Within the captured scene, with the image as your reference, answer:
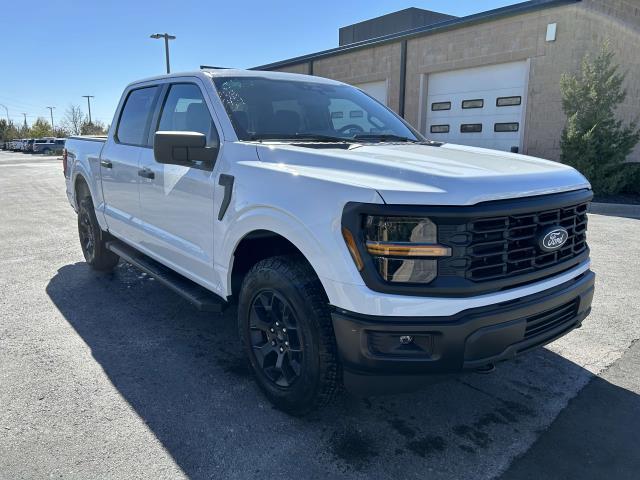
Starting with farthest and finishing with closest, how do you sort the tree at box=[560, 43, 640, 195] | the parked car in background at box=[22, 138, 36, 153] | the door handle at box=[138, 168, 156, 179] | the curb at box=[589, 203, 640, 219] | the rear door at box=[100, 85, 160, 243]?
the parked car in background at box=[22, 138, 36, 153] < the tree at box=[560, 43, 640, 195] < the curb at box=[589, 203, 640, 219] < the rear door at box=[100, 85, 160, 243] < the door handle at box=[138, 168, 156, 179]

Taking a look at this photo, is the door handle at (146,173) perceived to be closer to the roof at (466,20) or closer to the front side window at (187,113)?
the front side window at (187,113)

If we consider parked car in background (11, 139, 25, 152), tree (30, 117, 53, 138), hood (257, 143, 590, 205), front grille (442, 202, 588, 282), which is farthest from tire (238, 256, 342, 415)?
tree (30, 117, 53, 138)

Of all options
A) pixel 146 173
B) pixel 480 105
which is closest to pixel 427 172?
pixel 146 173

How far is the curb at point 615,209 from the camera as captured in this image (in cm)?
1007

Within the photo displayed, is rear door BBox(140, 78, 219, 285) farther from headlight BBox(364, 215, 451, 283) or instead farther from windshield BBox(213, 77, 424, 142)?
headlight BBox(364, 215, 451, 283)

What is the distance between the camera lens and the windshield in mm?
3371

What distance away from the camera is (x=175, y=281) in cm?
386

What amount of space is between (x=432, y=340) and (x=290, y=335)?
2.68 ft

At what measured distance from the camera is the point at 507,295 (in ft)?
7.80

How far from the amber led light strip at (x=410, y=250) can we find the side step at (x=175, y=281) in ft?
4.86

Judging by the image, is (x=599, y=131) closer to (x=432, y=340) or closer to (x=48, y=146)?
(x=432, y=340)

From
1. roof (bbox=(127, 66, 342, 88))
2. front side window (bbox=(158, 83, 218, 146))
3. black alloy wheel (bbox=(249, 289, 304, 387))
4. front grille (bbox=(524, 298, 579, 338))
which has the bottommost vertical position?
black alloy wheel (bbox=(249, 289, 304, 387))

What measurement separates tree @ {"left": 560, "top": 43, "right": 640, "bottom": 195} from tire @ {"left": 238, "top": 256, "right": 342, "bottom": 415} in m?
10.6

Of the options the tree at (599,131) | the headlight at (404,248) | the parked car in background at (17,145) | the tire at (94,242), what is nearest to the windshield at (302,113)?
the headlight at (404,248)
